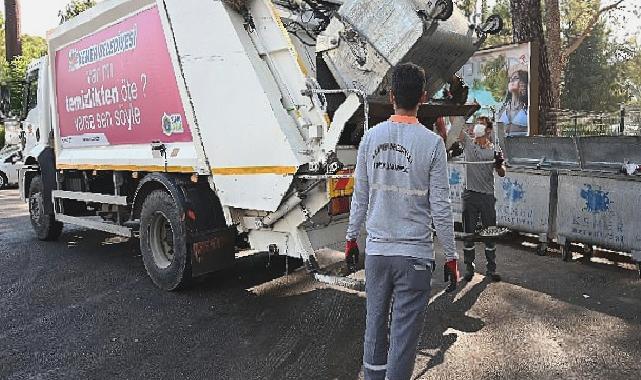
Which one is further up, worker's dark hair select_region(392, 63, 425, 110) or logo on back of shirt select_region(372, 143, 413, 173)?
worker's dark hair select_region(392, 63, 425, 110)

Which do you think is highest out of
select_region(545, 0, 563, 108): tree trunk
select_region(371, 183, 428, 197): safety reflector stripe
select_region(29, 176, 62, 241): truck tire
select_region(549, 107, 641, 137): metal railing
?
select_region(545, 0, 563, 108): tree trunk

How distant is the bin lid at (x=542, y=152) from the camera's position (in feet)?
23.2

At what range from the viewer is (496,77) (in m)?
9.90

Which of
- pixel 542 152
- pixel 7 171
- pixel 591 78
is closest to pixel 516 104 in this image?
pixel 542 152

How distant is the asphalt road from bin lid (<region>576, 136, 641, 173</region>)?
1.16m

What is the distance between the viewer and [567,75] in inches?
1426

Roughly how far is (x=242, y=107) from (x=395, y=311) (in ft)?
8.29

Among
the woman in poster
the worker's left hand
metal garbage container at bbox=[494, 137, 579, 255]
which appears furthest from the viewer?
the woman in poster

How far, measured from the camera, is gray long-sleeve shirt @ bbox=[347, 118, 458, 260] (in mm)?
2746

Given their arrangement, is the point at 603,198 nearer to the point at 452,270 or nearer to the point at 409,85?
the point at 452,270

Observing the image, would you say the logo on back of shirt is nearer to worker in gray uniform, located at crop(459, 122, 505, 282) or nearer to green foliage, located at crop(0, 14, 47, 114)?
worker in gray uniform, located at crop(459, 122, 505, 282)

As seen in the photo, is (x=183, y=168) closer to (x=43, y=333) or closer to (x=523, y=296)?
(x=43, y=333)

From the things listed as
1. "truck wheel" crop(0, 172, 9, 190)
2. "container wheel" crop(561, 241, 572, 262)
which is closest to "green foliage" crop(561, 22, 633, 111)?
"truck wheel" crop(0, 172, 9, 190)

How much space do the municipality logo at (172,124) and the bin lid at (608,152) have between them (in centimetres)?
481
